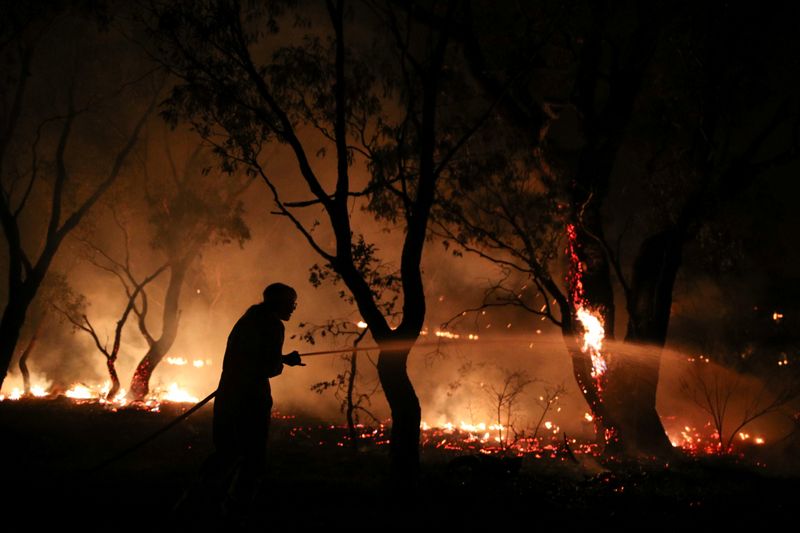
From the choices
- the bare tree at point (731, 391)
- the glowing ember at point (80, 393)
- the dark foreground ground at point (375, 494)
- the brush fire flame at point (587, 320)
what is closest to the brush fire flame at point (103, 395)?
the glowing ember at point (80, 393)

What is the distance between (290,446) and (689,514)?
25.3 ft

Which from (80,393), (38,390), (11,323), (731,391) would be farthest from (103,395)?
(731,391)

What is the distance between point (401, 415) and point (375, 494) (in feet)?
3.24

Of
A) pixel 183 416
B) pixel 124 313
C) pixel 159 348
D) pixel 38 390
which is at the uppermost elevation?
pixel 124 313

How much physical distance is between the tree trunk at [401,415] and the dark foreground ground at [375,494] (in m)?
0.34

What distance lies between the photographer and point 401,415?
24.8 feet

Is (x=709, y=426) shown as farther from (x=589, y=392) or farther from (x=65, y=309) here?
(x=65, y=309)

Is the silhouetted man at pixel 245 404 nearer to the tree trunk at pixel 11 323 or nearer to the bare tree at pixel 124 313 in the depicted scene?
the tree trunk at pixel 11 323

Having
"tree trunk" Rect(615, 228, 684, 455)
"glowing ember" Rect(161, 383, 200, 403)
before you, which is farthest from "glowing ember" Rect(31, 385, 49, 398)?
"tree trunk" Rect(615, 228, 684, 455)

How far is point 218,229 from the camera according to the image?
926 inches

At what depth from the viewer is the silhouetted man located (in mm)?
5738

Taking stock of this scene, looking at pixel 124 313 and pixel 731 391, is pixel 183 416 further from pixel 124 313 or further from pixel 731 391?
pixel 731 391

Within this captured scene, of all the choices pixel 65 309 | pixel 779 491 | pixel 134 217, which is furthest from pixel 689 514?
pixel 65 309

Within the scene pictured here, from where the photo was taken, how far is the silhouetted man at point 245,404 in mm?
5738
